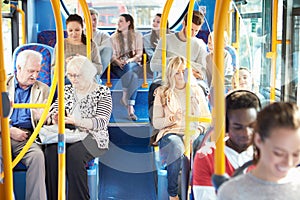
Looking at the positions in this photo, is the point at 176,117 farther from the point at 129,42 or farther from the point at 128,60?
the point at 129,42

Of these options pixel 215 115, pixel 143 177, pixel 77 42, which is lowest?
pixel 143 177

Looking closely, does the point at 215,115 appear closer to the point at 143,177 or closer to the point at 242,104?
the point at 242,104

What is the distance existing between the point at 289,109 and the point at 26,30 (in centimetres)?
523

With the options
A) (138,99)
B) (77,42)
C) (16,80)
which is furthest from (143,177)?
(16,80)

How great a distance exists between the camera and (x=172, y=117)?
381 centimetres

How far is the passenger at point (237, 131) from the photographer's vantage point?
1721 mm

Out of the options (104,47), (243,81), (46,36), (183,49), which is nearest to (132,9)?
(46,36)

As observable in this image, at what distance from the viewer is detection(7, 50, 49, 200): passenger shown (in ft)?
11.9

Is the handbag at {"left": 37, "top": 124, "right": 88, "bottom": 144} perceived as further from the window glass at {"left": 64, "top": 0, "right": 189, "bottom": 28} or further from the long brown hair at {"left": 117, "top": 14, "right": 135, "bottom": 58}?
the window glass at {"left": 64, "top": 0, "right": 189, "bottom": 28}

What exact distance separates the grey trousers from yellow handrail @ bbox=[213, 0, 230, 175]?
6.87ft

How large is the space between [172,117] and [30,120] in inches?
38.3

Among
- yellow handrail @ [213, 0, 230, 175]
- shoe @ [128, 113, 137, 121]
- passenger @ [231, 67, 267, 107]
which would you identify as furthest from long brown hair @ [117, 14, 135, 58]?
yellow handrail @ [213, 0, 230, 175]

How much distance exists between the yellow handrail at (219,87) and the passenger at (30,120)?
1942mm

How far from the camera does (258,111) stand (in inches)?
67.4
